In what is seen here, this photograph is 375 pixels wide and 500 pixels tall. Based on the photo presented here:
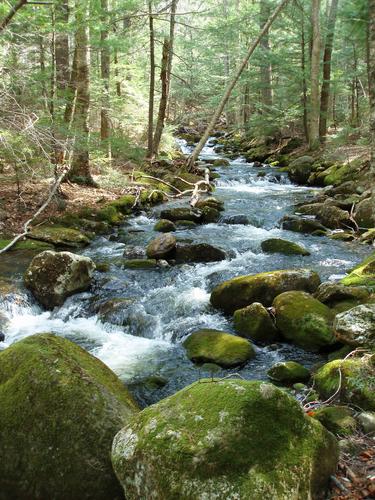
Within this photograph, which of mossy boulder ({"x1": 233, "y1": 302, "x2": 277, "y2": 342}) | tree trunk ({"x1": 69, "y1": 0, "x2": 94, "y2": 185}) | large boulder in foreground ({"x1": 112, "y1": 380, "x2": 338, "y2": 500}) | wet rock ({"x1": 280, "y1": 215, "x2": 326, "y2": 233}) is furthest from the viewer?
tree trunk ({"x1": 69, "y1": 0, "x2": 94, "y2": 185})

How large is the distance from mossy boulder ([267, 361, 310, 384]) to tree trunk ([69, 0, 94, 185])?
7.46 meters

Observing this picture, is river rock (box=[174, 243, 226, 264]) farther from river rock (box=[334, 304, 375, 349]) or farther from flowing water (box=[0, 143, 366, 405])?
river rock (box=[334, 304, 375, 349])

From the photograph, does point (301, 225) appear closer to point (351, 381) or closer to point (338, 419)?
point (351, 381)

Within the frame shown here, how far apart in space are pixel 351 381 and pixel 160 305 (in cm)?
365

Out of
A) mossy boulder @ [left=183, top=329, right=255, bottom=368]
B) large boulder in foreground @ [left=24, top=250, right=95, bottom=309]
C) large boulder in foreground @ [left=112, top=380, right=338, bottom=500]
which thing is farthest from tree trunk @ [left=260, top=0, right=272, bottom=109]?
large boulder in foreground @ [left=112, top=380, right=338, bottom=500]

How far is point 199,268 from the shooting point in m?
8.25

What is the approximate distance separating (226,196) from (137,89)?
849 centimetres

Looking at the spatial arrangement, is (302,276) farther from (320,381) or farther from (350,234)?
(350,234)

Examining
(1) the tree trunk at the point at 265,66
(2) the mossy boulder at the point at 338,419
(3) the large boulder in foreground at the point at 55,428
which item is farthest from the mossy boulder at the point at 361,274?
(1) the tree trunk at the point at 265,66

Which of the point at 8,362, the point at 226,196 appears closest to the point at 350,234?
the point at 226,196

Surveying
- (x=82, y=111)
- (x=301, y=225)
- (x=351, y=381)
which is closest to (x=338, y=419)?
(x=351, y=381)

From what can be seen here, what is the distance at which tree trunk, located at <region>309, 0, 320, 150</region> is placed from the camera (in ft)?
55.7

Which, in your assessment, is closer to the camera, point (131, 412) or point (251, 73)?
point (131, 412)

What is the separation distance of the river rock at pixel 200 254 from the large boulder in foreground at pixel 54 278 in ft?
6.99
